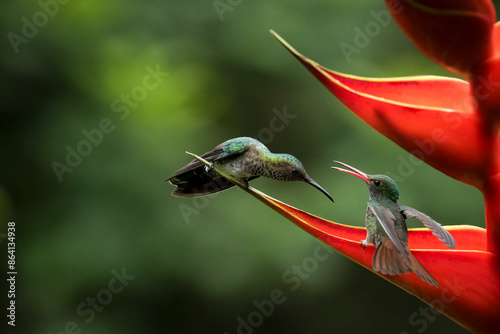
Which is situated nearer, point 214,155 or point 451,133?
point 451,133

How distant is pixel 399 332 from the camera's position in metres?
3.29

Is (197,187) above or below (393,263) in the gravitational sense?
above

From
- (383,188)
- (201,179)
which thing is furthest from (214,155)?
(383,188)

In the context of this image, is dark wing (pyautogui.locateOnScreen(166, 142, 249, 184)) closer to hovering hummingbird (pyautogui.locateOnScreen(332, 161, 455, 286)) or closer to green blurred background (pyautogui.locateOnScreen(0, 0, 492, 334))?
hovering hummingbird (pyautogui.locateOnScreen(332, 161, 455, 286))

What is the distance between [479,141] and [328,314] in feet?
8.96

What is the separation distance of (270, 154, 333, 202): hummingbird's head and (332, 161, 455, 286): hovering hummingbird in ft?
0.28

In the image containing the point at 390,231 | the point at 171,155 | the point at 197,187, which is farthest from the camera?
the point at 171,155

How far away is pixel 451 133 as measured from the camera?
1.97ft

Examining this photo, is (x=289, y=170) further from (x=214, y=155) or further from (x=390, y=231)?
(x=390, y=231)

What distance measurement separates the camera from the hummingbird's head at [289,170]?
29.9 inches

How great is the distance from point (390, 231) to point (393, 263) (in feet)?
0.10

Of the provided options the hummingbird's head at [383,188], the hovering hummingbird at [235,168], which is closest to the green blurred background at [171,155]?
the hovering hummingbird at [235,168]

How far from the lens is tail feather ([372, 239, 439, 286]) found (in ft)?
1.78

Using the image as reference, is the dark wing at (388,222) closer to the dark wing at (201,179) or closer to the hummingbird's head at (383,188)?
the hummingbird's head at (383,188)
